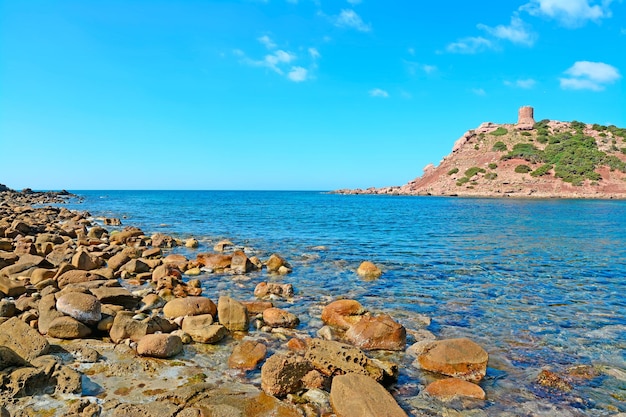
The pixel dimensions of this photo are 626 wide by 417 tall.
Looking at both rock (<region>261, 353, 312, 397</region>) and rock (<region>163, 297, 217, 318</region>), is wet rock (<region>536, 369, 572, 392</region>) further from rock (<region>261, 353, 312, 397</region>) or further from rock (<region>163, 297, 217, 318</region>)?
rock (<region>163, 297, 217, 318</region>)

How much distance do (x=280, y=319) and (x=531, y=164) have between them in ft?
400

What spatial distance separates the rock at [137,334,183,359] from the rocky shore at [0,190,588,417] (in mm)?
23

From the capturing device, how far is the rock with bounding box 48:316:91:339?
7535 mm

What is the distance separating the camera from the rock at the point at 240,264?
1519cm

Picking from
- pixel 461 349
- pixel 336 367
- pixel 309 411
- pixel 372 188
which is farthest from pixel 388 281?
pixel 372 188

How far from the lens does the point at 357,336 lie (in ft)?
26.6

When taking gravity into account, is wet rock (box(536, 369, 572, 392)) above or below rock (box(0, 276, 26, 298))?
below

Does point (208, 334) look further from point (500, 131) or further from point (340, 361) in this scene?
point (500, 131)

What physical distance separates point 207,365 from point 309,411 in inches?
89.2

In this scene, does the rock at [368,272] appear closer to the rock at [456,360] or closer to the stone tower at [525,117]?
the rock at [456,360]

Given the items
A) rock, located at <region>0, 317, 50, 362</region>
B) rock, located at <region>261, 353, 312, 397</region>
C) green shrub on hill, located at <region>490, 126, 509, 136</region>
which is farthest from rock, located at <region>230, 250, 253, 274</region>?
green shrub on hill, located at <region>490, 126, 509, 136</region>

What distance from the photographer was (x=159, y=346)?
701 cm

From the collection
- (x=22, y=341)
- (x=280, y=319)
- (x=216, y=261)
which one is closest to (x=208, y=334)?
(x=280, y=319)

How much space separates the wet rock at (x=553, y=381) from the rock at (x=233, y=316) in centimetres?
582
